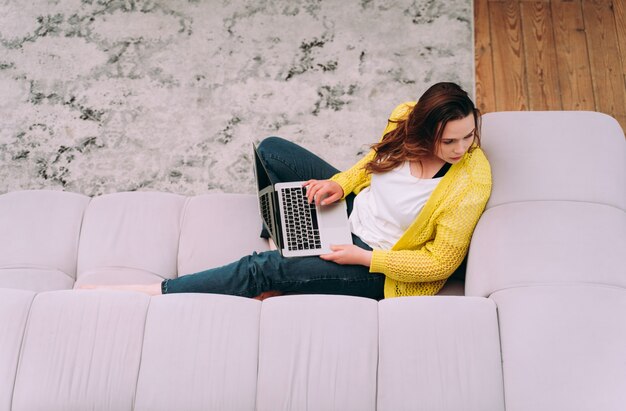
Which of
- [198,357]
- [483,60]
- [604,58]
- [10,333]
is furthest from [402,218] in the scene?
[604,58]

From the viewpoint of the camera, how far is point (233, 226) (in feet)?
6.79

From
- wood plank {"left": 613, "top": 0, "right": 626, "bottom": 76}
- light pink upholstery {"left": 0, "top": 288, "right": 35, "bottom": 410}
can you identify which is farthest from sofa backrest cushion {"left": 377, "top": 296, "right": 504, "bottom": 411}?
wood plank {"left": 613, "top": 0, "right": 626, "bottom": 76}

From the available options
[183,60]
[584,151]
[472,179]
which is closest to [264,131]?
[183,60]

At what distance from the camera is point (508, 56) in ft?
9.09

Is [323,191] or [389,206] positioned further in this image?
[323,191]

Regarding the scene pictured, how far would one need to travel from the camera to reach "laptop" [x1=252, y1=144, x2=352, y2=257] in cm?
194

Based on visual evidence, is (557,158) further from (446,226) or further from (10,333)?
(10,333)

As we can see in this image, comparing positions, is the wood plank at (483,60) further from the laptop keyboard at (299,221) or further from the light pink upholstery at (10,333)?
the light pink upholstery at (10,333)

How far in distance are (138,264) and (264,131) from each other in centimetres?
85

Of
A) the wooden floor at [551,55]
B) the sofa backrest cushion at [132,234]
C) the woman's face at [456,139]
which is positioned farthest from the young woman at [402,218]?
the wooden floor at [551,55]

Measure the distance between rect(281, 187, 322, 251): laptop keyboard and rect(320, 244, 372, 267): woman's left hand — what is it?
78 millimetres

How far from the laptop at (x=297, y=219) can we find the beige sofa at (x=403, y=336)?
0.31m

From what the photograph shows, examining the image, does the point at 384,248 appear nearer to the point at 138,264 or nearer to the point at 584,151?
the point at 584,151

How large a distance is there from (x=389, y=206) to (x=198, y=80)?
118 cm
